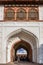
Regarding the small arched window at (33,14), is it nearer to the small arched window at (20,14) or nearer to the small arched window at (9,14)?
the small arched window at (20,14)

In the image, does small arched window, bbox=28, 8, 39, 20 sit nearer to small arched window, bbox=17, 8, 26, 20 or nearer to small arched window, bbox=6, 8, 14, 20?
small arched window, bbox=17, 8, 26, 20

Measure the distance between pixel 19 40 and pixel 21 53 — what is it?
20.2 meters

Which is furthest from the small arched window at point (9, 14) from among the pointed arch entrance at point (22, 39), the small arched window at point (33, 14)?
the small arched window at point (33, 14)

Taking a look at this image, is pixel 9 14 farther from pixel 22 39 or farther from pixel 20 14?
pixel 22 39

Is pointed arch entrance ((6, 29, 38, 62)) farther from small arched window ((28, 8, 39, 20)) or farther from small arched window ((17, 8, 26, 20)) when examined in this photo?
small arched window ((28, 8, 39, 20))

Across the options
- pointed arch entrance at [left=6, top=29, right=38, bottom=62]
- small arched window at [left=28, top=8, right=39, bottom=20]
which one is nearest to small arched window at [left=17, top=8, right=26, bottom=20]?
small arched window at [left=28, top=8, right=39, bottom=20]

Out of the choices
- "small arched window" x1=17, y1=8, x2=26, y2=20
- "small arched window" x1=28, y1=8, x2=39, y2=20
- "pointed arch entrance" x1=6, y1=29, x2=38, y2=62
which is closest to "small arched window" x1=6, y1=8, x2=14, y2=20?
"small arched window" x1=17, y1=8, x2=26, y2=20

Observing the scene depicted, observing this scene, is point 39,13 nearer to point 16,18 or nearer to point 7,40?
point 16,18

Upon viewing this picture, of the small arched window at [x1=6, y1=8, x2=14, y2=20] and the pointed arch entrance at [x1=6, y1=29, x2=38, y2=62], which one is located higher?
the small arched window at [x1=6, y1=8, x2=14, y2=20]

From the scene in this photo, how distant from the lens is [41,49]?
17.0 meters

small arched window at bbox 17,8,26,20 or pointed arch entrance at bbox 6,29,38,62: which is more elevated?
small arched window at bbox 17,8,26,20

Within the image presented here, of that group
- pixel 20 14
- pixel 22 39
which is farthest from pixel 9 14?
pixel 22 39

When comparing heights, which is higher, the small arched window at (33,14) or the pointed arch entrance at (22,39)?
the small arched window at (33,14)

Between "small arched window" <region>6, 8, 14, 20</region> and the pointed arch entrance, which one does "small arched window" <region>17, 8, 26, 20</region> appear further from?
the pointed arch entrance
